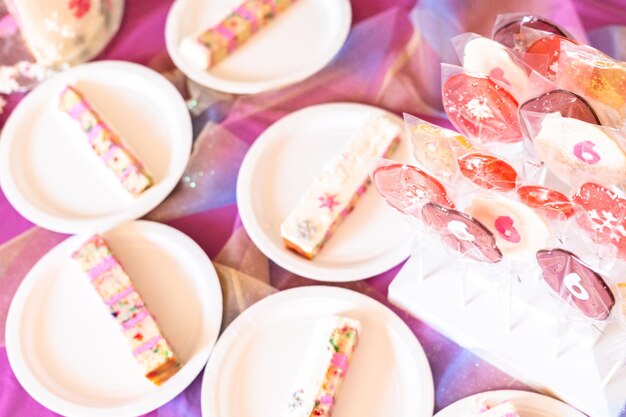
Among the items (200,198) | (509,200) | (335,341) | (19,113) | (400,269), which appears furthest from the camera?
(19,113)

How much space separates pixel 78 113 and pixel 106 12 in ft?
0.90

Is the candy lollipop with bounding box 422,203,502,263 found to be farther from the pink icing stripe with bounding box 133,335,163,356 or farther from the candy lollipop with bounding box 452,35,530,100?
the pink icing stripe with bounding box 133,335,163,356

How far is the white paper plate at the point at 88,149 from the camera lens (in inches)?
57.4

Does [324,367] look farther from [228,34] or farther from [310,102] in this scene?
[228,34]

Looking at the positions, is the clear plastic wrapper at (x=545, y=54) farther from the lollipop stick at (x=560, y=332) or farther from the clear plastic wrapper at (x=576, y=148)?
the lollipop stick at (x=560, y=332)

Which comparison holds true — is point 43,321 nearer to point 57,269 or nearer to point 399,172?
point 57,269

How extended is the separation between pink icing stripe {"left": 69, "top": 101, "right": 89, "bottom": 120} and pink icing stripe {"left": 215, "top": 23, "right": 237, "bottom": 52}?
0.31 m

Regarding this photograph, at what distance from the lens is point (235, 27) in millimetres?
1624

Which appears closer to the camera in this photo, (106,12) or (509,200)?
(509,200)

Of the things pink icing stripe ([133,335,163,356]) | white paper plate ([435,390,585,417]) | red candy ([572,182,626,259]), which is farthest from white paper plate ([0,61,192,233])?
red candy ([572,182,626,259])

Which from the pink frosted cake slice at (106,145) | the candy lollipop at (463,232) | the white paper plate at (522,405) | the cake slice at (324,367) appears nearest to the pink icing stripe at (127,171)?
the pink frosted cake slice at (106,145)

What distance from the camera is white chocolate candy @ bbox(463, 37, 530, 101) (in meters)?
1.17

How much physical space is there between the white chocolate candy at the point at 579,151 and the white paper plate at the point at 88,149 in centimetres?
69

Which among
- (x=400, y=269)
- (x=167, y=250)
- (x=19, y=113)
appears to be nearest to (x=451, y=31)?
(x=400, y=269)
